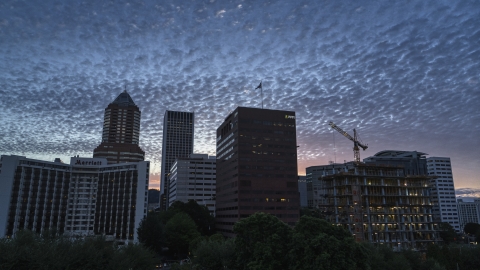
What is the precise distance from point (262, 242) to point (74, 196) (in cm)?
13232

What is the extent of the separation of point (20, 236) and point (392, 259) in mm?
72652

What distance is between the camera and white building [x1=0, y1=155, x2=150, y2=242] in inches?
5541

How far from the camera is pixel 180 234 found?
122m

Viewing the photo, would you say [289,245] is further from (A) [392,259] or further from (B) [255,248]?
(A) [392,259]

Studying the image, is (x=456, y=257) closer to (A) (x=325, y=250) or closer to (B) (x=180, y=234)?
(A) (x=325, y=250)

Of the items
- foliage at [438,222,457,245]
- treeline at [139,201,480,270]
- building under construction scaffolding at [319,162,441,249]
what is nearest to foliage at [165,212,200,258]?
treeline at [139,201,480,270]

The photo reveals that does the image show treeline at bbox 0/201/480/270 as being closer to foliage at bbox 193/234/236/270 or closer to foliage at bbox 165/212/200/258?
foliage at bbox 193/234/236/270

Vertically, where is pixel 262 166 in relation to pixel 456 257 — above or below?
above

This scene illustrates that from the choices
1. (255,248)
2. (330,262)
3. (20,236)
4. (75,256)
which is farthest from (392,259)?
(20,236)

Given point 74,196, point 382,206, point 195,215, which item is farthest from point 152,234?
point 382,206

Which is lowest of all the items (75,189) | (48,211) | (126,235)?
(126,235)

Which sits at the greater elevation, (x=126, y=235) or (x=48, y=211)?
(x=48, y=211)

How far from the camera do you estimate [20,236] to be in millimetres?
59656

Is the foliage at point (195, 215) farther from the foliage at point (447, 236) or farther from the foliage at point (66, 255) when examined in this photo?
the foliage at point (447, 236)
